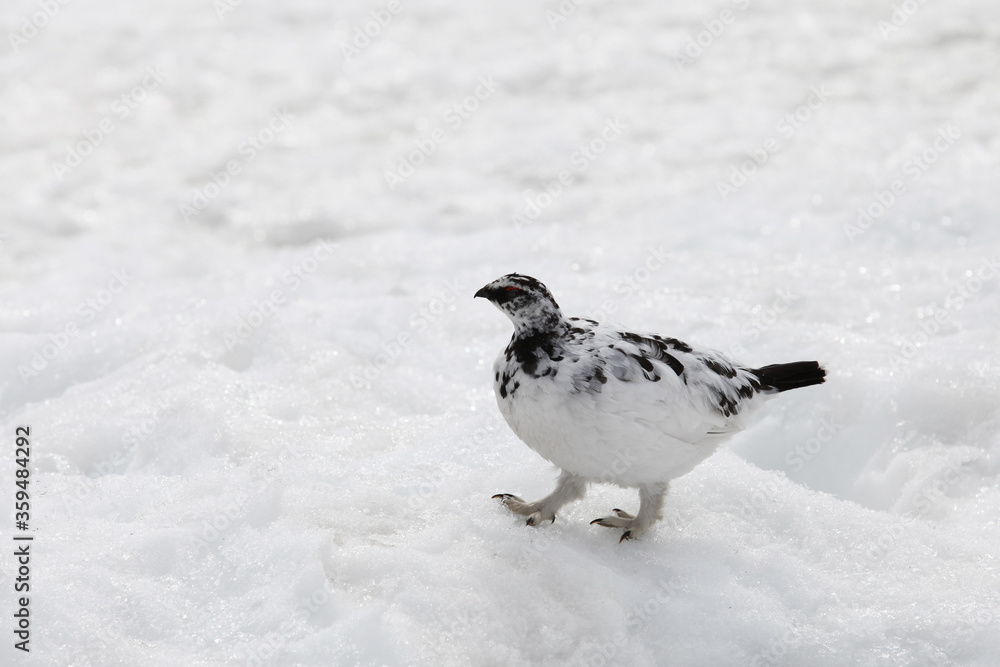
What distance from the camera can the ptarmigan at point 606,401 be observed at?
290cm

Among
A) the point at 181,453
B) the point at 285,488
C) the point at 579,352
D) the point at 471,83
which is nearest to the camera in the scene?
the point at 579,352

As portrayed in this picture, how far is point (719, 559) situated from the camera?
3146 mm

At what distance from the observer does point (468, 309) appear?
529 centimetres

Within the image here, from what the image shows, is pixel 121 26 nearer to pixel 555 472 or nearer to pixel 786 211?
pixel 786 211

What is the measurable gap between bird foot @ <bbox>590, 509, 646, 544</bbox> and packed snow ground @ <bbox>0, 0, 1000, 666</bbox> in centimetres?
5

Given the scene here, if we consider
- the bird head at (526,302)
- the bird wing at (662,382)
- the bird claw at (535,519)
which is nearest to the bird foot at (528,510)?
the bird claw at (535,519)

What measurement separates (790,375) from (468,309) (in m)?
2.29

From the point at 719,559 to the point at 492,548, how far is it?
79 centimetres

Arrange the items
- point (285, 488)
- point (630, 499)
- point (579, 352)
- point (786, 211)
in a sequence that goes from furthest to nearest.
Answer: point (786, 211) < point (630, 499) < point (285, 488) < point (579, 352)

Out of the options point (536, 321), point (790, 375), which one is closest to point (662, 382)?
point (536, 321)

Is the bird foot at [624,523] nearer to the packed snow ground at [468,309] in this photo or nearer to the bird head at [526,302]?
the packed snow ground at [468,309]

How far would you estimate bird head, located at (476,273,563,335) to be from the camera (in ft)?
9.89

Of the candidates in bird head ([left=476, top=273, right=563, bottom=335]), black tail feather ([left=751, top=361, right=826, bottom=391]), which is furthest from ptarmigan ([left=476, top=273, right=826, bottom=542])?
black tail feather ([left=751, top=361, right=826, bottom=391])

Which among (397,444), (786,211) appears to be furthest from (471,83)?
(397,444)
